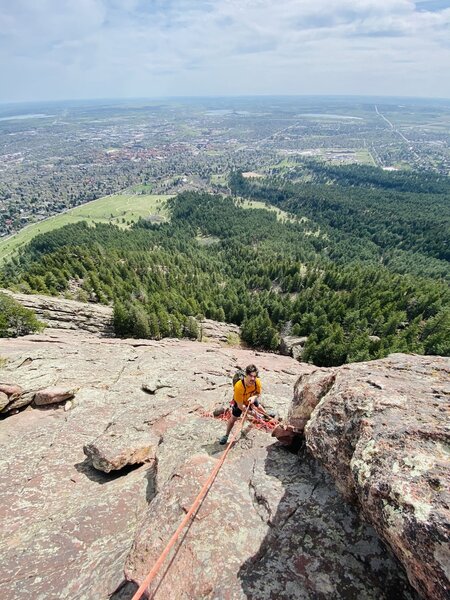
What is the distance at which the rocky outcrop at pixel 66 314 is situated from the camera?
1946 inches

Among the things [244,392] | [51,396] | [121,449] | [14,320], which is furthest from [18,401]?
[14,320]

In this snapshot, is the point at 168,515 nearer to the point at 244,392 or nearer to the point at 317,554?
the point at 317,554

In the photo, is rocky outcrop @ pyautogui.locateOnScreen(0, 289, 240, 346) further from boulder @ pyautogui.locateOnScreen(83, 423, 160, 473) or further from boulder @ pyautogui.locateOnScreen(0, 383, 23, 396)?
boulder @ pyautogui.locateOnScreen(83, 423, 160, 473)

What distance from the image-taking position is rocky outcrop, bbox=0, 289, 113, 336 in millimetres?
49438

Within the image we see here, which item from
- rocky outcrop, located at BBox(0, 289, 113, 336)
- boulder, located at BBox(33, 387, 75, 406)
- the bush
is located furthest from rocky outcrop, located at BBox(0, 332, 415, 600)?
rocky outcrop, located at BBox(0, 289, 113, 336)

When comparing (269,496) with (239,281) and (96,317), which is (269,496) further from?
(239,281)

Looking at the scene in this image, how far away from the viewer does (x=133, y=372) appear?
27797mm

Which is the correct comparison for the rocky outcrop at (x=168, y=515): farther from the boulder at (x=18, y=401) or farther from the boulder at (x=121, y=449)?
the boulder at (x=18, y=401)

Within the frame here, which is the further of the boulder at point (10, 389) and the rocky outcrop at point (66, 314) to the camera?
the rocky outcrop at point (66, 314)

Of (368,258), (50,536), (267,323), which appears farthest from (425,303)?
(368,258)

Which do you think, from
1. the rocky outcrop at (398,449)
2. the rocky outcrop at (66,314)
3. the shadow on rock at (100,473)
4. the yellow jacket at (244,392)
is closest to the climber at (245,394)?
the yellow jacket at (244,392)

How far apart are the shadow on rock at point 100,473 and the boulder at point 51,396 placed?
6.68 metres

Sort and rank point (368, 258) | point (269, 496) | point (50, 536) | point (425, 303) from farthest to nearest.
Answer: point (368, 258), point (425, 303), point (50, 536), point (269, 496)

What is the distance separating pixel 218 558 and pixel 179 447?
22.7 ft
